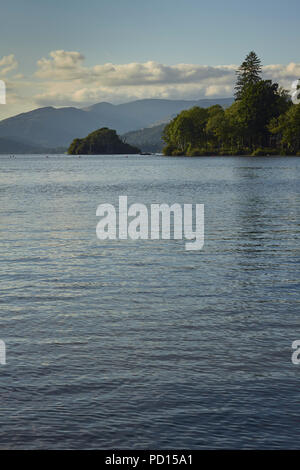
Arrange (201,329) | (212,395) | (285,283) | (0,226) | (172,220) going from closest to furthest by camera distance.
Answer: (212,395), (201,329), (285,283), (0,226), (172,220)

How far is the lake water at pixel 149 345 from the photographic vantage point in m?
8.00

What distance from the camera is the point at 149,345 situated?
11.5 m

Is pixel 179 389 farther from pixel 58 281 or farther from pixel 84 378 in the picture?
pixel 58 281

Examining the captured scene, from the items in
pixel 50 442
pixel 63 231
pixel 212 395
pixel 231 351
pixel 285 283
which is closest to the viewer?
pixel 50 442

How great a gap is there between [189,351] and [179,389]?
1855 mm

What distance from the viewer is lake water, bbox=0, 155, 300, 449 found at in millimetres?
8000

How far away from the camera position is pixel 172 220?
33844mm

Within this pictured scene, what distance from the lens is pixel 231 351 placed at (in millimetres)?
11078

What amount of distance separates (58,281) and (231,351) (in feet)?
25.9

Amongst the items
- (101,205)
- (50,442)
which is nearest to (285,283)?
(50,442)

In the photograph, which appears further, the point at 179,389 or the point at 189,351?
the point at 189,351

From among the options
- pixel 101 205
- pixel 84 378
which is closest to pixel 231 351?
pixel 84 378
